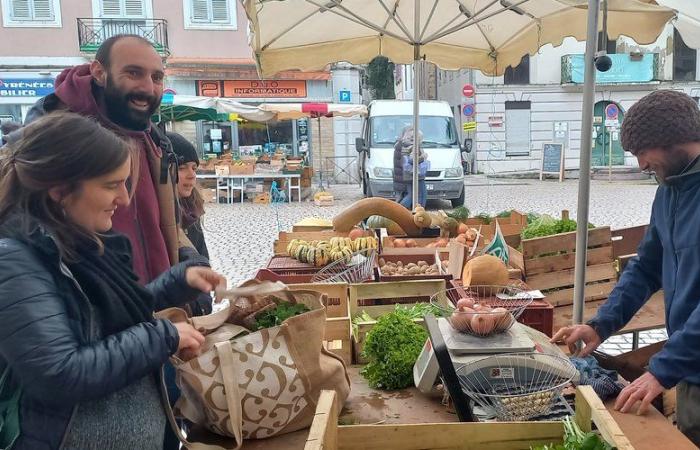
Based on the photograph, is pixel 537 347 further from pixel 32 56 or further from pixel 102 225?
pixel 32 56

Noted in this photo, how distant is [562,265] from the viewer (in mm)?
3980

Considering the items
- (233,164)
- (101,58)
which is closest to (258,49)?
(101,58)

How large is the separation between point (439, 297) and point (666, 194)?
1224mm

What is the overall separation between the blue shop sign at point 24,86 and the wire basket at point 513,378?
22038mm

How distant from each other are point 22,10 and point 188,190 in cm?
2149

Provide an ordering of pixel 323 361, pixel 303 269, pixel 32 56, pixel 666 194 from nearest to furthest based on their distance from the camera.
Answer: pixel 323 361 < pixel 666 194 < pixel 303 269 < pixel 32 56

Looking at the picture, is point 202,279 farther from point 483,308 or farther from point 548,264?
point 548,264

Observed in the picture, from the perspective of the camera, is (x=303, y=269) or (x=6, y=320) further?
(x=303, y=269)

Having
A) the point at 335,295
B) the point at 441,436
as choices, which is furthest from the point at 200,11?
the point at 441,436

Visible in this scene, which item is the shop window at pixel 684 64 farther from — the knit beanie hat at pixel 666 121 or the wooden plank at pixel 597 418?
the wooden plank at pixel 597 418

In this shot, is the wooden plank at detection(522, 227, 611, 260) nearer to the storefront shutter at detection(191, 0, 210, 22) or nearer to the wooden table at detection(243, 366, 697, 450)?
the wooden table at detection(243, 366, 697, 450)

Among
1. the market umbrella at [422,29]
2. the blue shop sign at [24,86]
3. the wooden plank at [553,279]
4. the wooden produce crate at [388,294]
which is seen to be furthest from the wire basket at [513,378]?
the blue shop sign at [24,86]

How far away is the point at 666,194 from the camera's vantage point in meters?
2.24

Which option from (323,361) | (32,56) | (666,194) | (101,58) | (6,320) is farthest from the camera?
(32,56)
